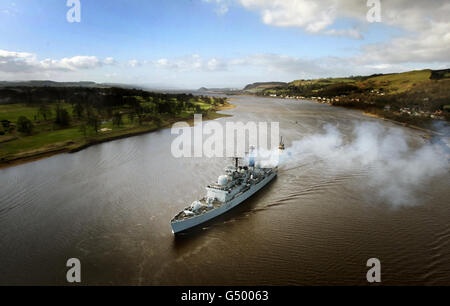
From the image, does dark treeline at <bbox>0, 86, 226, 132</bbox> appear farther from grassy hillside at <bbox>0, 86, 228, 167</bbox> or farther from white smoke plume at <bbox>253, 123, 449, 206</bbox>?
white smoke plume at <bbox>253, 123, 449, 206</bbox>

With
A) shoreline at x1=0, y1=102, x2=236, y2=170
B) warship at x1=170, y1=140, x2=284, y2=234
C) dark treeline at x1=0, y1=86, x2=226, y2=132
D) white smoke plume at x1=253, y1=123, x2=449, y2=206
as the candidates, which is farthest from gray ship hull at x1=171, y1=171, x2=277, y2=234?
dark treeline at x1=0, y1=86, x2=226, y2=132

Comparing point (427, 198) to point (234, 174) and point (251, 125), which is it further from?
point (251, 125)

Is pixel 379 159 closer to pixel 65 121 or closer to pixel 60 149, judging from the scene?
pixel 60 149

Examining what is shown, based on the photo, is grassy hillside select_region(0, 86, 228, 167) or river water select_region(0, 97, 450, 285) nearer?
river water select_region(0, 97, 450, 285)

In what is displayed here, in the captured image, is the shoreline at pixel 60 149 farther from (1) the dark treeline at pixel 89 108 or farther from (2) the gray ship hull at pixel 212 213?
(2) the gray ship hull at pixel 212 213

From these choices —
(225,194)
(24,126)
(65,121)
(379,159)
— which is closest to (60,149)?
(24,126)
